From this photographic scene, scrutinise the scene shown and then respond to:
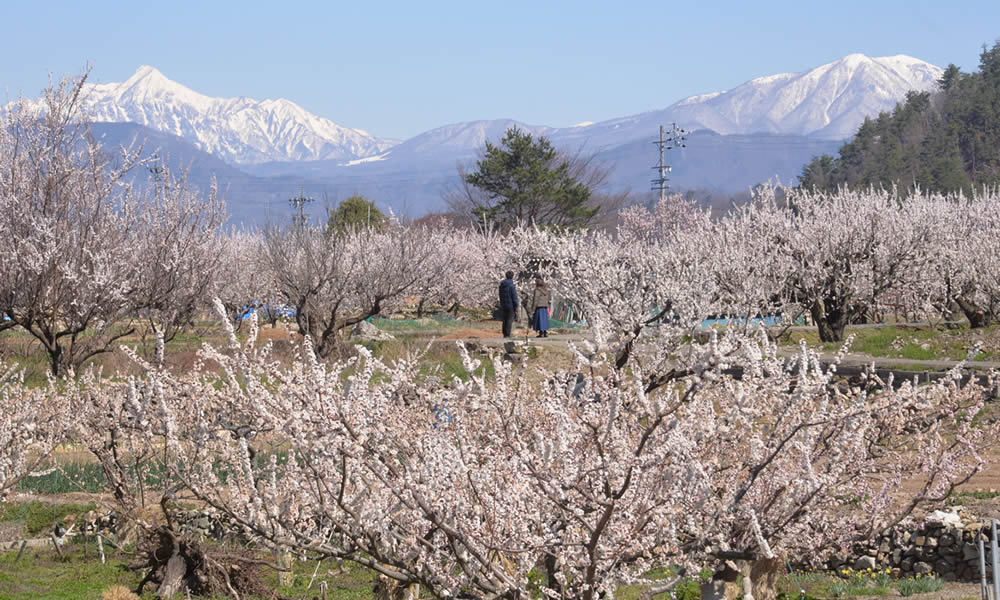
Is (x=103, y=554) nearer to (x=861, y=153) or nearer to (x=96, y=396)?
(x=96, y=396)

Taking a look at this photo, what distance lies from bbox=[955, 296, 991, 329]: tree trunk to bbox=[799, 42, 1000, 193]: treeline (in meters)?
39.4

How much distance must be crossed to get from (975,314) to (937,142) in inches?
2283

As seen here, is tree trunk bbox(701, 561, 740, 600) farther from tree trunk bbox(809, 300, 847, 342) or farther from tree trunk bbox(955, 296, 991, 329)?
tree trunk bbox(955, 296, 991, 329)

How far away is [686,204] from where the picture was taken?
62.8 meters

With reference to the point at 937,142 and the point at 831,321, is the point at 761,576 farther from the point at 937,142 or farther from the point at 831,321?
the point at 937,142

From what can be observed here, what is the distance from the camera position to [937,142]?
77000 mm

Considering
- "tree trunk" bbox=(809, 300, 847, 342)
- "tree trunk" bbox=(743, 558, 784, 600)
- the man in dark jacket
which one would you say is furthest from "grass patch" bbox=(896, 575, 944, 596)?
the man in dark jacket

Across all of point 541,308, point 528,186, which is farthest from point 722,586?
point 528,186

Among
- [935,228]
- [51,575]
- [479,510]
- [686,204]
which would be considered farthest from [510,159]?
[479,510]

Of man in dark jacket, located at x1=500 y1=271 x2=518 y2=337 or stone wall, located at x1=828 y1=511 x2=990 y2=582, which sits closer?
stone wall, located at x1=828 y1=511 x2=990 y2=582

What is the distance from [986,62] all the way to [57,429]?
87.5 metres

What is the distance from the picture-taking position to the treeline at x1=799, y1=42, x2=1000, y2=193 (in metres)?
69.8

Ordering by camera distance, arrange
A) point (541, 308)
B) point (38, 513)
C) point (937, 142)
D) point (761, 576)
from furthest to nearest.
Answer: point (937, 142) < point (541, 308) < point (38, 513) < point (761, 576)

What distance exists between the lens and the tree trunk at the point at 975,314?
23.5 meters
